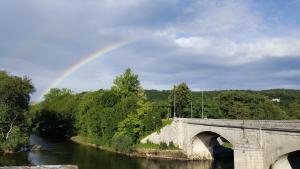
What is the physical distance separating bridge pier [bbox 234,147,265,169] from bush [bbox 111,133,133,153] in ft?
99.1

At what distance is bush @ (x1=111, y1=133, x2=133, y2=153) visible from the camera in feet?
248

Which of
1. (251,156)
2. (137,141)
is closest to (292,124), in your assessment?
(251,156)

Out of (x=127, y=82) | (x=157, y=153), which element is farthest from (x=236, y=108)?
(x=157, y=153)

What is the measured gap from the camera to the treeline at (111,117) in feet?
262

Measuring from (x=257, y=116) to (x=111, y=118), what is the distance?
43884 millimetres

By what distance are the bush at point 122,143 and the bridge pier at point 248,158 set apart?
3021cm

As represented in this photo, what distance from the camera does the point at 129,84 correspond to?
354 feet

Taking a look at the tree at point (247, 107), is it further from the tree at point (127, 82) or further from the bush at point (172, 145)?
the bush at point (172, 145)

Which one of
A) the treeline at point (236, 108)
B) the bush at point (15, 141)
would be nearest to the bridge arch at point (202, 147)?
the treeline at point (236, 108)

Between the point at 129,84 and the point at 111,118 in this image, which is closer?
the point at 111,118

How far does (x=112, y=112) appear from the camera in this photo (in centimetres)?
8481

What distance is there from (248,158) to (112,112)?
4274cm

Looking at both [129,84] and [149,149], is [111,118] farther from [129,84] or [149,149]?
[129,84]

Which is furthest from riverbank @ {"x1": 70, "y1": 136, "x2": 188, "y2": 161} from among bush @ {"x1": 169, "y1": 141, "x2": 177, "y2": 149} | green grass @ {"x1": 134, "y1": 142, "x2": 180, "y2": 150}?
bush @ {"x1": 169, "y1": 141, "x2": 177, "y2": 149}
